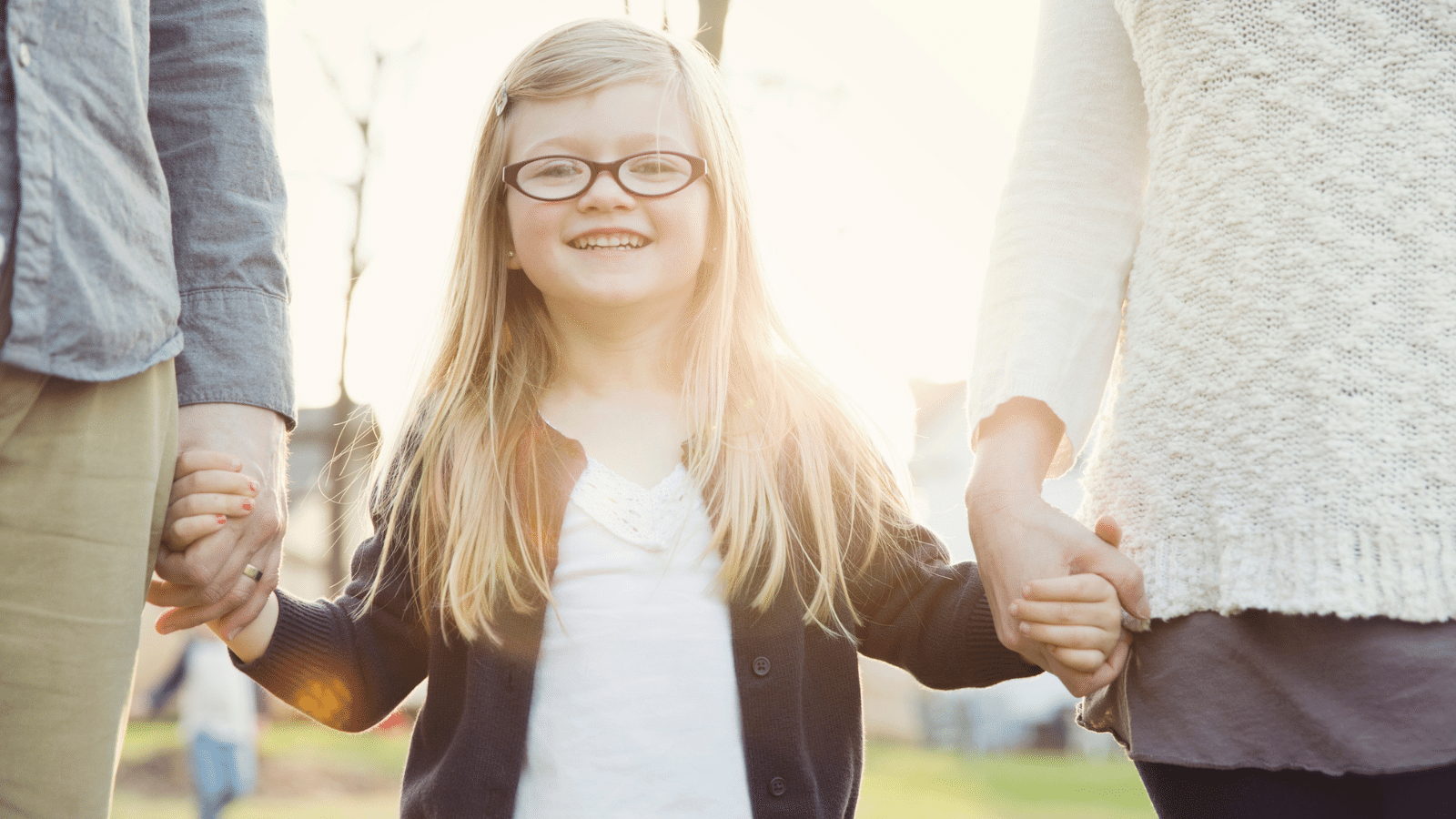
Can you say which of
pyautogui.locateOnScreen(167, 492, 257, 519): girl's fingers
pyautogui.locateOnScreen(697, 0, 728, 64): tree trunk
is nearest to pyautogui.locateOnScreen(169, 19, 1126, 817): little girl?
pyautogui.locateOnScreen(167, 492, 257, 519): girl's fingers

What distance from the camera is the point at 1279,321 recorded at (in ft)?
3.95

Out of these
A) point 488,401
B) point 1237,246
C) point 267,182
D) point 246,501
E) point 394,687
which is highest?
point 1237,246

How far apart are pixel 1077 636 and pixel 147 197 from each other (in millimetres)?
1214

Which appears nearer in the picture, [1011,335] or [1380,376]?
[1380,376]

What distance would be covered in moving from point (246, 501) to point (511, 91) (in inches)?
46.9

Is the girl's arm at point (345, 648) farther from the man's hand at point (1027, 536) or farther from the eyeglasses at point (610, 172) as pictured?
the man's hand at point (1027, 536)

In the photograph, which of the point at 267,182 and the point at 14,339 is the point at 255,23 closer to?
the point at 267,182

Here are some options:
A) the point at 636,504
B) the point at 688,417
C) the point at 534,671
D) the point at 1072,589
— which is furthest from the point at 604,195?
the point at 1072,589

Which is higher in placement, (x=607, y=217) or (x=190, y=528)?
(x=607, y=217)

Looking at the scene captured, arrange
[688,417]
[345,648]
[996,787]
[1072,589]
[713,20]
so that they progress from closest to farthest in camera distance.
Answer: [1072,589], [345,648], [688,417], [713,20], [996,787]

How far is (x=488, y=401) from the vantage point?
235 cm

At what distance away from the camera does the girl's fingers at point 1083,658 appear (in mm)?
1386

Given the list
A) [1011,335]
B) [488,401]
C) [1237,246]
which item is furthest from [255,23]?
[1237,246]

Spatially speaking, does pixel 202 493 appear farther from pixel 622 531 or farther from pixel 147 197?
pixel 622 531
